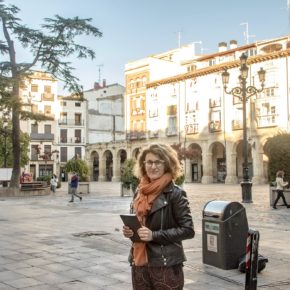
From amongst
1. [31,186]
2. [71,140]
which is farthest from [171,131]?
[31,186]

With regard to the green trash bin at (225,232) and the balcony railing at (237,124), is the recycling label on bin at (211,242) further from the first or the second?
the balcony railing at (237,124)

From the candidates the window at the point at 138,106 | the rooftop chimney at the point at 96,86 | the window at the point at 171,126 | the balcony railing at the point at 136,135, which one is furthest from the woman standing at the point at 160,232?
the rooftop chimney at the point at 96,86

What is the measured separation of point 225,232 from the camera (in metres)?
6.56

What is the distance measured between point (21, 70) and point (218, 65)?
28.6m

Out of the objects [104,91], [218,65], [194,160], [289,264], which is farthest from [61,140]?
[289,264]

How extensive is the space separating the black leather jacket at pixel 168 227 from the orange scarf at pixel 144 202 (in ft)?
0.10

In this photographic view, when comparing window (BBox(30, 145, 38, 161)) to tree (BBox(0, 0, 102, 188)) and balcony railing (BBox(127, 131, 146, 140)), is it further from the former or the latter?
tree (BBox(0, 0, 102, 188))

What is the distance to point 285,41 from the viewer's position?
4831 centimetres

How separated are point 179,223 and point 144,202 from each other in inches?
12.0

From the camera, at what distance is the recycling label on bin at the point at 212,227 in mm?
6637

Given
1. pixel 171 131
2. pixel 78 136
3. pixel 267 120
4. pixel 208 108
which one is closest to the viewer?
pixel 267 120

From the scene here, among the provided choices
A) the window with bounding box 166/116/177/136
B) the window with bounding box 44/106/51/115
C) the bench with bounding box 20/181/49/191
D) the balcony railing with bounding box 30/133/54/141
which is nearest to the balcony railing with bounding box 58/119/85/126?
the window with bounding box 44/106/51/115

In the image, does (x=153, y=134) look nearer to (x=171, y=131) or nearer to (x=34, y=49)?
(x=171, y=131)

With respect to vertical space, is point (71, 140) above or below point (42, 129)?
below
